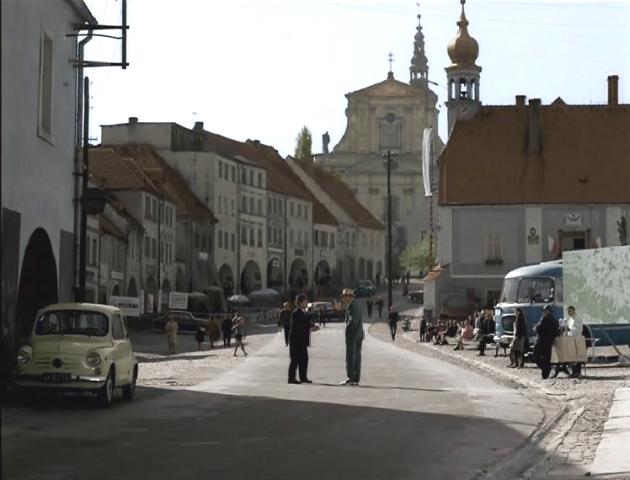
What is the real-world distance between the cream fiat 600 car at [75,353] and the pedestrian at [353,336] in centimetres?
588

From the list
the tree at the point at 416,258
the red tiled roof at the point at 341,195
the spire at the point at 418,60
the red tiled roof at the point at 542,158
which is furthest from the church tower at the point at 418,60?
the red tiled roof at the point at 542,158

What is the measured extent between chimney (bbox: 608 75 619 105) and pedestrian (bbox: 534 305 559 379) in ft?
189

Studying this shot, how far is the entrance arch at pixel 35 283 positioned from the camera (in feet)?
85.8

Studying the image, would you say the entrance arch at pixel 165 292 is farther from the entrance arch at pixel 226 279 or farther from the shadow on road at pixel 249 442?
the shadow on road at pixel 249 442

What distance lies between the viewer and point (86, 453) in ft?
47.8

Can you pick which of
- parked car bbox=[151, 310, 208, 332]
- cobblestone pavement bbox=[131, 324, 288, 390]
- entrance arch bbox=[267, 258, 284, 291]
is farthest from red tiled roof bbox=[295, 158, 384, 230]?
parked car bbox=[151, 310, 208, 332]

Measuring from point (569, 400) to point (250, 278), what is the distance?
9238cm

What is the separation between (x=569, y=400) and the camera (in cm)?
2442

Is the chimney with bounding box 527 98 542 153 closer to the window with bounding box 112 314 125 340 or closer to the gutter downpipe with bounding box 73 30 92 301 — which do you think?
the gutter downpipe with bounding box 73 30 92 301

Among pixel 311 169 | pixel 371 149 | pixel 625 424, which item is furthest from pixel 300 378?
pixel 371 149

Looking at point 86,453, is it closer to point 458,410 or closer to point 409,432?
point 409,432

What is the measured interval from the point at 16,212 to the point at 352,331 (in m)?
7.28

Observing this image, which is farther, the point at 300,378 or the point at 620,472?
the point at 300,378

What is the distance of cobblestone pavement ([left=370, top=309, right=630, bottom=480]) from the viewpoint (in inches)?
579
